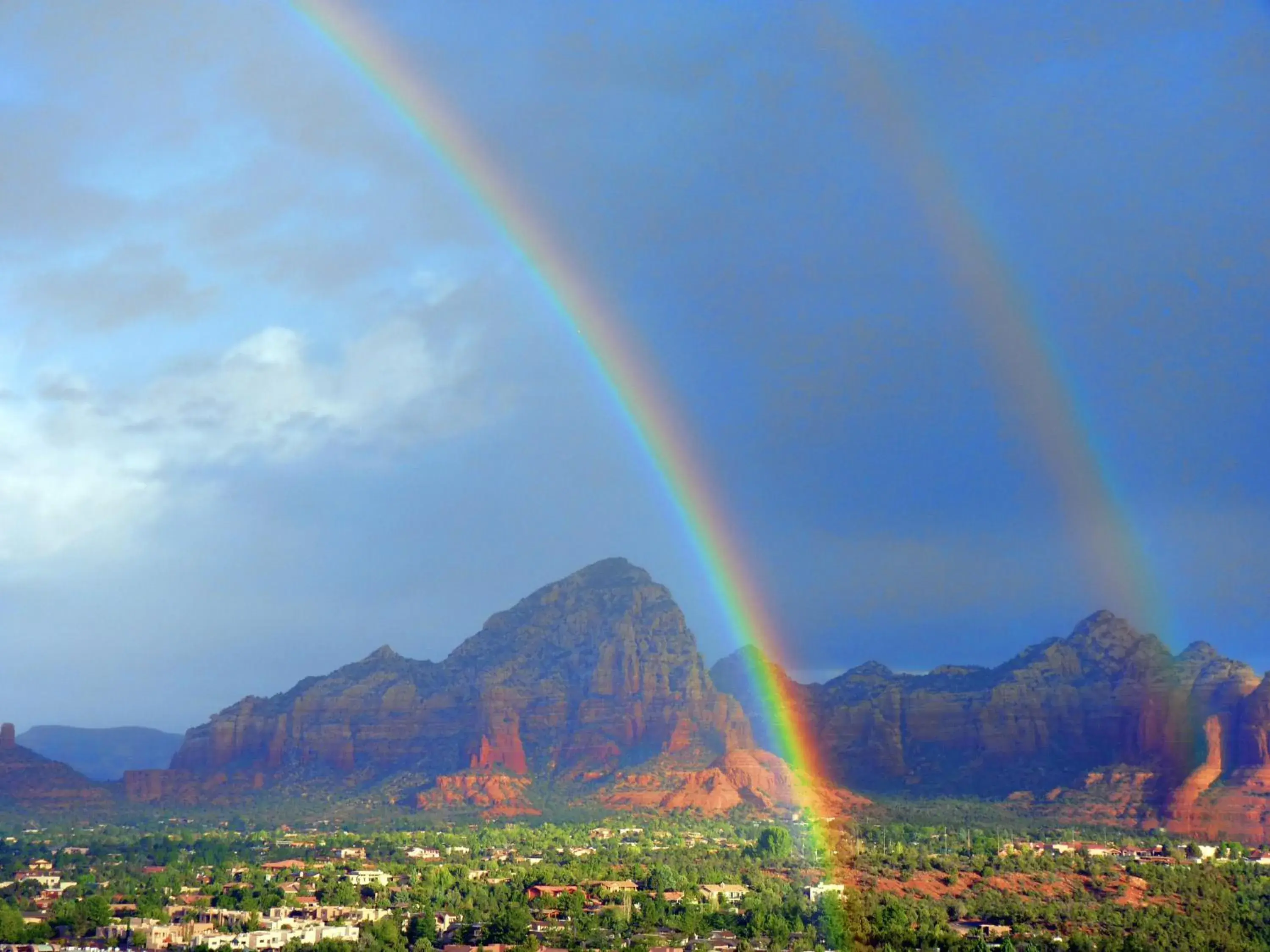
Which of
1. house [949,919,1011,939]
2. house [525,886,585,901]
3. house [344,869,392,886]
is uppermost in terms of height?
house [344,869,392,886]

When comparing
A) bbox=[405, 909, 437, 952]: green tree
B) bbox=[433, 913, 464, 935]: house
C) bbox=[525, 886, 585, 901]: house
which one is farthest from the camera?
bbox=[525, 886, 585, 901]: house

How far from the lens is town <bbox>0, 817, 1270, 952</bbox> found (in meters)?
91.6

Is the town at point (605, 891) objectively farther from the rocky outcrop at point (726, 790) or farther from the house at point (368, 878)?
the rocky outcrop at point (726, 790)

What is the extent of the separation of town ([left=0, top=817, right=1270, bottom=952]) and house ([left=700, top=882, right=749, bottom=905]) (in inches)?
10.3

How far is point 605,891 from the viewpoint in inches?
4252

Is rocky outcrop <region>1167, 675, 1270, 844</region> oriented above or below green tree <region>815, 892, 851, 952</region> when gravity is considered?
above

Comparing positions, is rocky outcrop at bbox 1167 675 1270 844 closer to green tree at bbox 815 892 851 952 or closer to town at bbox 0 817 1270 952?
town at bbox 0 817 1270 952

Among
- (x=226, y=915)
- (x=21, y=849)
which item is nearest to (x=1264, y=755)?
(x=226, y=915)

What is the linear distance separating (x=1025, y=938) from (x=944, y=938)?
241 inches

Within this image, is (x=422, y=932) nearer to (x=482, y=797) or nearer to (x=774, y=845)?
(x=774, y=845)

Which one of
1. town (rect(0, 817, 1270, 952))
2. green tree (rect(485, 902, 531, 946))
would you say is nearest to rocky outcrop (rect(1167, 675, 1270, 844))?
town (rect(0, 817, 1270, 952))

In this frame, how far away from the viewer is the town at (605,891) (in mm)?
91562

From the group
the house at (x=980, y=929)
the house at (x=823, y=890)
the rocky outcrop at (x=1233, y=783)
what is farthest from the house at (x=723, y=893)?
the rocky outcrop at (x=1233, y=783)

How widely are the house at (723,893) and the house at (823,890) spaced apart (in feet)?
15.0
